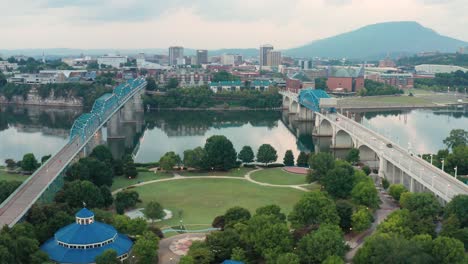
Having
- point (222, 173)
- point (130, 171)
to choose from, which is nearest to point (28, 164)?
point (130, 171)

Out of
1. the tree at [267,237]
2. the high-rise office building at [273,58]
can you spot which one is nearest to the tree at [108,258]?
the tree at [267,237]

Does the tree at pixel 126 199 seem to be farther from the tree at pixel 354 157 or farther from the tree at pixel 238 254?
the tree at pixel 354 157

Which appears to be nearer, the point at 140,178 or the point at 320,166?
the point at 320,166

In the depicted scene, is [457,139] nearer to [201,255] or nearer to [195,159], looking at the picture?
[195,159]

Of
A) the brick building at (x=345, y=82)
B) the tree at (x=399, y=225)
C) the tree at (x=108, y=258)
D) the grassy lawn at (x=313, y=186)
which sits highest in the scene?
the brick building at (x=345, y=82)

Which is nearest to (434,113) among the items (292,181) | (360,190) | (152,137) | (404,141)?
(404,141)

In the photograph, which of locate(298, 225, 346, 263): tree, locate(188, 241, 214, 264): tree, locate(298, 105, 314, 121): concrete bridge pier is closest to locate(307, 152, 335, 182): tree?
locate(298, 225, 346, 263): tree

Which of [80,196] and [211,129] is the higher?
[80,196]
